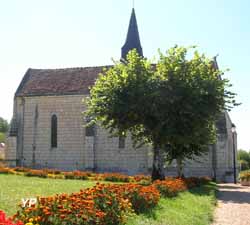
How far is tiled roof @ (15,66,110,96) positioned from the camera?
3512cm

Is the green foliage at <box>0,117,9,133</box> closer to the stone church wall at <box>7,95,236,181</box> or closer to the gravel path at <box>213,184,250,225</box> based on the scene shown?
the stone church wall at <box>7,95,236,181</box>

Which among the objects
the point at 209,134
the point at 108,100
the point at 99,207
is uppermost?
the point at 108,100

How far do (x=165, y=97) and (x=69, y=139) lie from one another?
16910 mm

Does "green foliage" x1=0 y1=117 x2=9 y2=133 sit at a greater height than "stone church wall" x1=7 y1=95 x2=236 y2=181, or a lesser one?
greater

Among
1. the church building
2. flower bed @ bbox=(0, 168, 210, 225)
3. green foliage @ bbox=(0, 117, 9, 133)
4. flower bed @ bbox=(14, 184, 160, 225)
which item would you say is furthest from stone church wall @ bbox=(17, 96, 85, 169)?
green foliage @ bbox=(0, 117, 9, 133)

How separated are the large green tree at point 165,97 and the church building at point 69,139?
11221 millimetres

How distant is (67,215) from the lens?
6.37m

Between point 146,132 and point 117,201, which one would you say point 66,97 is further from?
point 117,201

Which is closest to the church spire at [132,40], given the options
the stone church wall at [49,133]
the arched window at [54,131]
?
the stone church wall at [49,133]

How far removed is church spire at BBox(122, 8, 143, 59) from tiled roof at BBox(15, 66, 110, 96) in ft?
13.3

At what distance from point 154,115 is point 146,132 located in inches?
66.0

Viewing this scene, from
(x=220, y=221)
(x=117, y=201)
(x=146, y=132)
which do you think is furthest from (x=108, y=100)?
(x=117, y=201)

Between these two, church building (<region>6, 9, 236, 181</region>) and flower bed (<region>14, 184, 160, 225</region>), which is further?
church building (<region>6, 9, 236, 181</region>)

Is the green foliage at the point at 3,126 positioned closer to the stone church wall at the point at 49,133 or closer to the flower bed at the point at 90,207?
→ the stone church wall at the point at 49,133
